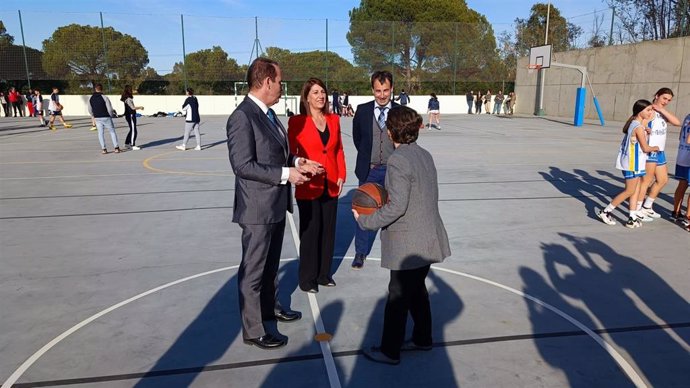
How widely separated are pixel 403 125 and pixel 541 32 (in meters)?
51.3

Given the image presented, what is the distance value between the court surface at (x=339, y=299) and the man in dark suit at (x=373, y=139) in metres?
0.41

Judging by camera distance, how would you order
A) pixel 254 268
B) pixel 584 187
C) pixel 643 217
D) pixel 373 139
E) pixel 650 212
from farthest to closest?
pixel 584 187 < pixel 650 212 < pixel 643 217 < pixel 373 139 < pixel 254 268

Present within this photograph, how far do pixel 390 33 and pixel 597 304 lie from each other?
3406 centimetres

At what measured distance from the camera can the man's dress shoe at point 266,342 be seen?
10.9ft

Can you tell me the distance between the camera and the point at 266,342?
3.34 metres

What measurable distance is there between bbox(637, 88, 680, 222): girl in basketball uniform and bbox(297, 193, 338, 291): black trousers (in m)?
4.62

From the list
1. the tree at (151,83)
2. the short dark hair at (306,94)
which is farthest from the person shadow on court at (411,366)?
the tree at (151,83)

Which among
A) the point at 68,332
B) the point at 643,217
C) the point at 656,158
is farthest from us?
the point at 643,217

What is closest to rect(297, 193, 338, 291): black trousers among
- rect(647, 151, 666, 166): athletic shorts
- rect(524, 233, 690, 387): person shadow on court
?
rect(524, 233, 690, 387): person shadow on court

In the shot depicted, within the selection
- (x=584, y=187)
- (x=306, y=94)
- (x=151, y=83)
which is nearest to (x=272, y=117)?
(x=306, y=94)

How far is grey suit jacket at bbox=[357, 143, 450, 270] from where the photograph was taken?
2.88 metres

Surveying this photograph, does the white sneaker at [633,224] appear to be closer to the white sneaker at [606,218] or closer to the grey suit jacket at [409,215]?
the white sneaker at [606,218]

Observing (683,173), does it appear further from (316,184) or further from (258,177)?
(258,177)

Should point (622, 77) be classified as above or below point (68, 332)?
above
